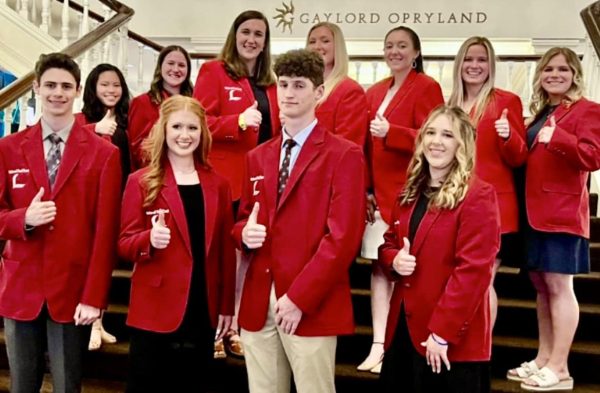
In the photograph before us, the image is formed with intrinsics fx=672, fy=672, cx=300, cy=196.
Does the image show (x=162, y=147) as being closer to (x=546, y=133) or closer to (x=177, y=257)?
(x=177, y=257)

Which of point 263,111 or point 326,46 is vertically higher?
point 326,46

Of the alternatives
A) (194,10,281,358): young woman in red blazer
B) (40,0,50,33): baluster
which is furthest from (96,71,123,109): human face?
(40,0,50,33): baluster

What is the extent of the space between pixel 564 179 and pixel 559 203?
10cm

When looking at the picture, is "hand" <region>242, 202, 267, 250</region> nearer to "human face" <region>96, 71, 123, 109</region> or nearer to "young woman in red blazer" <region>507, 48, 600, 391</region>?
"young woman in red blazer" <region>507, 48, 600, 391</region>

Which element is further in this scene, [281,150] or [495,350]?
[495,350]

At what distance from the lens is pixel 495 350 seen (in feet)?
10.2

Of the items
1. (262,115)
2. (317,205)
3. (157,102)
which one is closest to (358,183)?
(317,205)

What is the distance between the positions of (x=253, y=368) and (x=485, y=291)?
2.57 feet

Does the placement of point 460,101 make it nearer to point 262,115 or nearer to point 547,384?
point 262,115

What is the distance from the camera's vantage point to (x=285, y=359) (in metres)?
2.22

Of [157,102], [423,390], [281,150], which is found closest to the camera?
[423,390]

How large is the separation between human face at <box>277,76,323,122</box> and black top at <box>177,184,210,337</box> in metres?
0.45

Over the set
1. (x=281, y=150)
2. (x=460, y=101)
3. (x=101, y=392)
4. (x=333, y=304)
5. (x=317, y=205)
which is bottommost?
(x=101, y=392)

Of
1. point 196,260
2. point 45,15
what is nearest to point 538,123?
point 196,260
